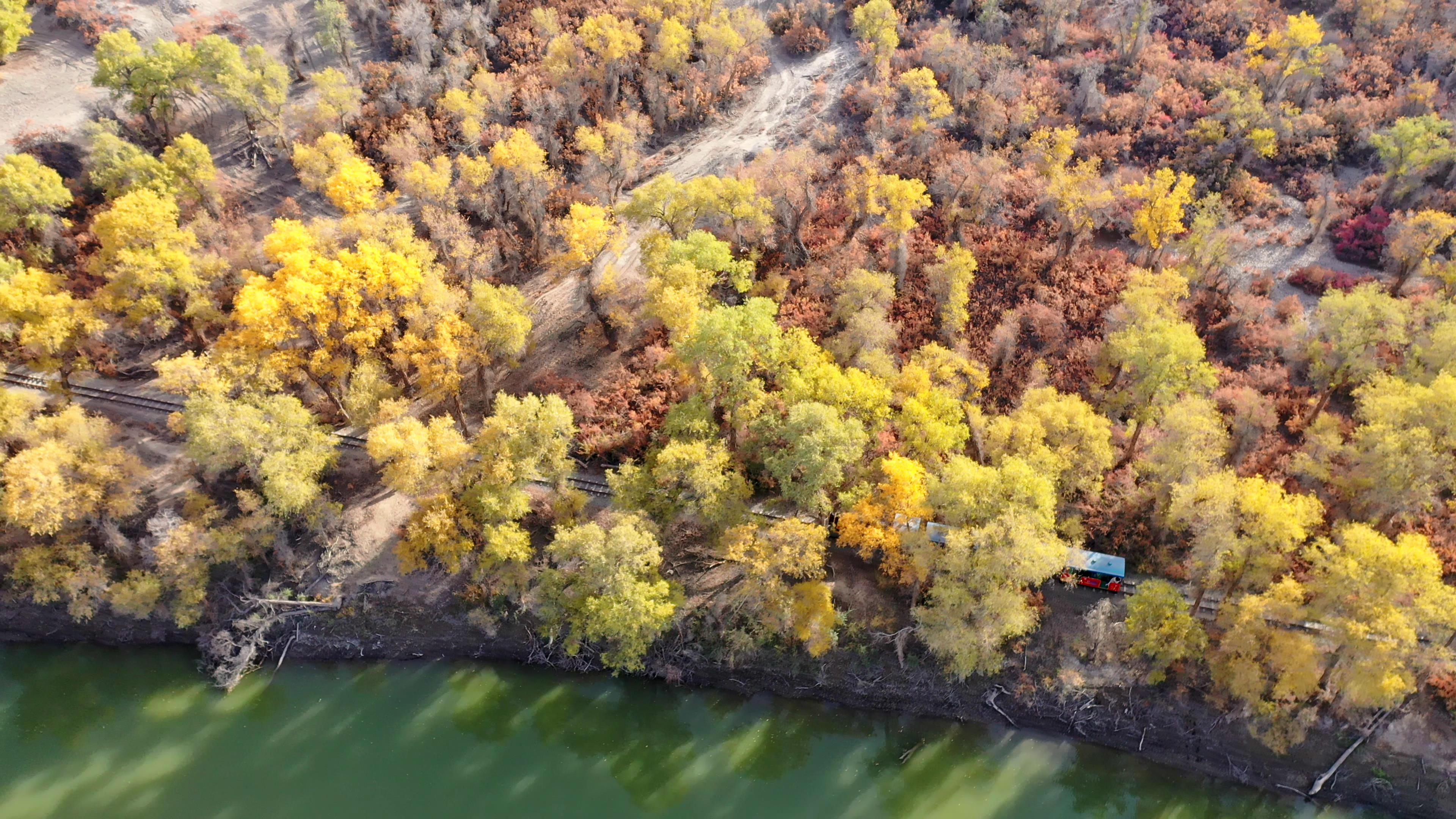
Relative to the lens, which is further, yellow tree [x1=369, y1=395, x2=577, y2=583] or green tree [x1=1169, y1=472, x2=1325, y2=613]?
yellow tree [x1=369, y1=395, x2=577, y2=583]

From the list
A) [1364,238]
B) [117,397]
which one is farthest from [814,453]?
[1364,238]

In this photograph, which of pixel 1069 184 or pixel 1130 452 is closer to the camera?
pixel 1130 452

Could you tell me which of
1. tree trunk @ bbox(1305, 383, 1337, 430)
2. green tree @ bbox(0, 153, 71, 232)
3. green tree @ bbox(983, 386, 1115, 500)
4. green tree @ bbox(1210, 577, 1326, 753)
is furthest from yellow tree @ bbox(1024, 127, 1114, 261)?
green tree @ bbox(0, 153, 71, 232)

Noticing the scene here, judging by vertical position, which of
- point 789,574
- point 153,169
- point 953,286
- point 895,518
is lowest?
point 789,574

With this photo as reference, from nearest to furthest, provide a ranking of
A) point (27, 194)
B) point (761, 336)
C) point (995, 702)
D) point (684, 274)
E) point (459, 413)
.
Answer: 1. point (995, 702)
2. point (761, 336)
3. point (684, 274)
4. point (459, 413)
5. point (27, 194)

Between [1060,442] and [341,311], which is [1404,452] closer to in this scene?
[1060,442]

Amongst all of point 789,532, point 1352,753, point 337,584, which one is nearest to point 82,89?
point 337,584

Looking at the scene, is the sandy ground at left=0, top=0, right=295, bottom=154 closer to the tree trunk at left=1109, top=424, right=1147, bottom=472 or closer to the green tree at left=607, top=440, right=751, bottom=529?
the green tree at left=607, top=440, right=751, bottom=529

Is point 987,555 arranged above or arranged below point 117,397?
below
